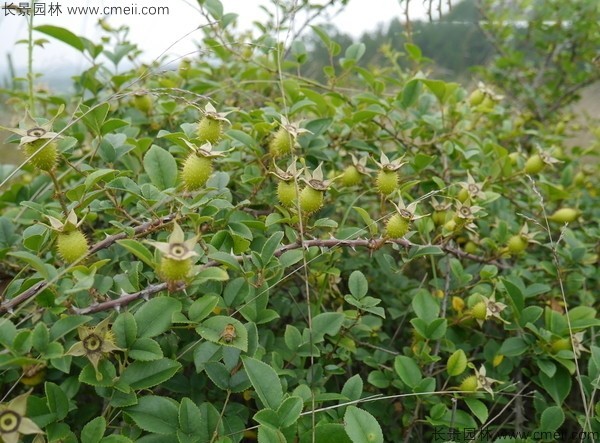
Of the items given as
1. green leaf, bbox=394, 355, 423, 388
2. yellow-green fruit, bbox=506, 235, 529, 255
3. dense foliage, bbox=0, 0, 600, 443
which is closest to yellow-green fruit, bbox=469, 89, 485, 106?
dense foliage, bbox=0, 0, 600, 443

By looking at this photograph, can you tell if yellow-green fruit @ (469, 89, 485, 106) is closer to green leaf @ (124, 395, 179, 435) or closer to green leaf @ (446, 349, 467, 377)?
green leaf @ (446, 349, 467, 377)

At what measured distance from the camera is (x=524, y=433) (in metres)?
1.25

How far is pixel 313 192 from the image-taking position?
1.03 m

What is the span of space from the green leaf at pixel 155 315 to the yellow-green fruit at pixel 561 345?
816mm

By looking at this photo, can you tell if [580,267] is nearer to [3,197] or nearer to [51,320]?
[51,320]

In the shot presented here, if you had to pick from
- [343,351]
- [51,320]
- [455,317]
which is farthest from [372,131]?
[51,320]

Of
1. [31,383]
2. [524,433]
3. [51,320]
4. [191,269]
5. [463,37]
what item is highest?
[463,37]

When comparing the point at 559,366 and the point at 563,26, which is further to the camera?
the point at 563,26

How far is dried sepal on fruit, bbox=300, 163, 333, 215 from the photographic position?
1021 mm

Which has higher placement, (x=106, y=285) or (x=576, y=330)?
(x=106, y=285)

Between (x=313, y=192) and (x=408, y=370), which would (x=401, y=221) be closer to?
(x=313, y=192)

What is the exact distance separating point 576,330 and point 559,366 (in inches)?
3.6

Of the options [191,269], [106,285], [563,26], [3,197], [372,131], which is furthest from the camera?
[563,26]

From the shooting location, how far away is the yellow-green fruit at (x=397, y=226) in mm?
1026
